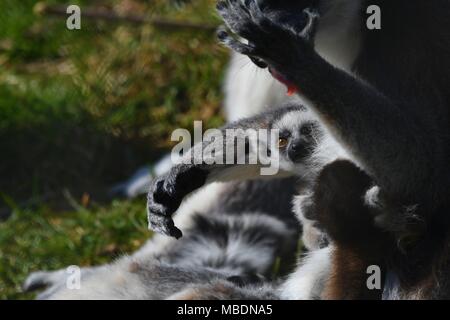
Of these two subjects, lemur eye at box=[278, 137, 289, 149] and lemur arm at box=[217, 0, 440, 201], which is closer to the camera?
lemur arm at box=[217, 0, 440, 201]

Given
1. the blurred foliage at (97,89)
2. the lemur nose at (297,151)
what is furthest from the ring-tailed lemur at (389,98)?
the blurred foliage at (97,89)

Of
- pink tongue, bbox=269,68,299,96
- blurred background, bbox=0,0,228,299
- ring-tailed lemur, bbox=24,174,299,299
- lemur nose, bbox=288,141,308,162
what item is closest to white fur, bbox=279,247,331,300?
ring-tailed lemur, bbox=24,174,299,299

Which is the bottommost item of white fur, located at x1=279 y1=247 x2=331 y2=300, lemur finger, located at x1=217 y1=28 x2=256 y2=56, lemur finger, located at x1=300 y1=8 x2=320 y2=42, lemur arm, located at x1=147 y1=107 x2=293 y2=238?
white fur, located at x1=279 y1=247 x2=331 y2=300

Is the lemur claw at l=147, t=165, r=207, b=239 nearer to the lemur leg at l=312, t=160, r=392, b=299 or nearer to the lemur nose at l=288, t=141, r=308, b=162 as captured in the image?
the lemur nose at l=288, t=141, r=308, b=162

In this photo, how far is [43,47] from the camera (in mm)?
9383

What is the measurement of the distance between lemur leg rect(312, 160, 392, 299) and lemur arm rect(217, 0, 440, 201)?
0.66 ft

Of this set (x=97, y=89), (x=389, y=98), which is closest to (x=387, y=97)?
(x=389, y=98)

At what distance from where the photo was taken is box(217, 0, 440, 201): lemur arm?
4.25 m

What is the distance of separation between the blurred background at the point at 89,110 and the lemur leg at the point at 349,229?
82.4 inches

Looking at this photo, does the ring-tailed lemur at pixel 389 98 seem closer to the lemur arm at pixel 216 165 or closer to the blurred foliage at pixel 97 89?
the lemur arm at pixel 216 165

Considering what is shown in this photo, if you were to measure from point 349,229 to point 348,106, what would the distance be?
0.69 metres

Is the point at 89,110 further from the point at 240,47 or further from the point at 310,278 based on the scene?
the point at 240,47

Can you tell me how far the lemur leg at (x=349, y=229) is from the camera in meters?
4.71
